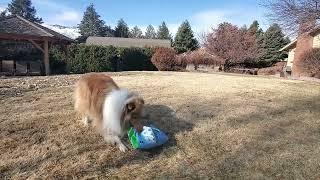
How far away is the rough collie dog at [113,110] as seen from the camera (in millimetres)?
4637

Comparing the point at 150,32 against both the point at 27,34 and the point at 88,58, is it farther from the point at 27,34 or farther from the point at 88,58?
the point at 27,34

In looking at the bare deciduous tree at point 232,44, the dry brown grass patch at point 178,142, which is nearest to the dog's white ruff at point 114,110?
the dry brown grass patch at point 178,142

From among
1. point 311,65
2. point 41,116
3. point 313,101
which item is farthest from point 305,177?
point 311,65

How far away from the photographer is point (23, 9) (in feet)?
244

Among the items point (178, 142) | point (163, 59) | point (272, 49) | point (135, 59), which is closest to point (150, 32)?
point (272, 49)

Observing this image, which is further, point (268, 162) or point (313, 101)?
point (313, 101)

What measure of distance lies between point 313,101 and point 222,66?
2435 centimetres

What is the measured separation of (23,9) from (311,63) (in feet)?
221

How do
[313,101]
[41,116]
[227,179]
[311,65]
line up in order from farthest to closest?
1. [311,65]
2. [313,101]
3. [41,116]
4. [227,179]

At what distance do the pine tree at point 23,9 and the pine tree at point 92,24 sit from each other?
9.13m

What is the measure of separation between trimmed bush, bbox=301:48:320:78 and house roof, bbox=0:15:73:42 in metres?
14.2

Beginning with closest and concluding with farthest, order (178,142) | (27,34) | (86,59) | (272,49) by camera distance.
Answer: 1. (178,142)
2. (27,34)
3. (86,59)
4. (272,49)

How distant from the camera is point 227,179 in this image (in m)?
4.13

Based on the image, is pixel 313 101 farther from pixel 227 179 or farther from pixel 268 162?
pixel 227 179
